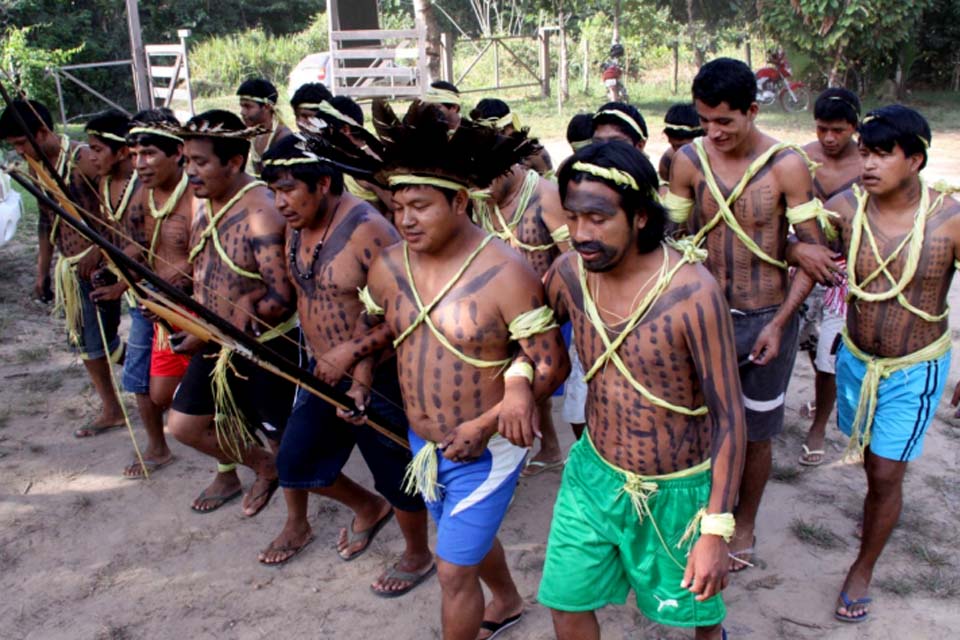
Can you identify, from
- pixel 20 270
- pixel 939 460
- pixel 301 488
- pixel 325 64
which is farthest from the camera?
pixel 325 64

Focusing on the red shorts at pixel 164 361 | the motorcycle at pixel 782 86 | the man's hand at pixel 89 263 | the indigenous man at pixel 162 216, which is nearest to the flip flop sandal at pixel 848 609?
the indigenous man at pixel 162 216

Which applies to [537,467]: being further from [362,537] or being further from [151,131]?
[151,131]

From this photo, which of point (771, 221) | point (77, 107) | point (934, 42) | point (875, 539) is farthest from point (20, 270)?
point (934, 42)

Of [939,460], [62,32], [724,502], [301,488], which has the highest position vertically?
[62,32]

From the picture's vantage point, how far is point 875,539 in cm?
350

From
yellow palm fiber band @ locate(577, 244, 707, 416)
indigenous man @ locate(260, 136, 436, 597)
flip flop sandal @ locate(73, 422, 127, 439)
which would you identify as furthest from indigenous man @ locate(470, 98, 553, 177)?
flip flop sandal @ locate(73, 422, 127, 439)

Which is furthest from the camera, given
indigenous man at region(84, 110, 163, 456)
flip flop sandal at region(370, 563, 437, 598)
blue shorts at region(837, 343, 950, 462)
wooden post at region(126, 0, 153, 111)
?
wooden post at region(126, 0, 153, 111)

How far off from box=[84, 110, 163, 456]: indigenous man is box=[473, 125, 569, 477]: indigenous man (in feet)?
6.42

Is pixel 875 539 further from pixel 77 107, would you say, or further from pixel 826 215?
pixel 77 107

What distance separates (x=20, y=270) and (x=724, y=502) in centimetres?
849

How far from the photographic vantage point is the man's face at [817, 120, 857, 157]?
493 cm

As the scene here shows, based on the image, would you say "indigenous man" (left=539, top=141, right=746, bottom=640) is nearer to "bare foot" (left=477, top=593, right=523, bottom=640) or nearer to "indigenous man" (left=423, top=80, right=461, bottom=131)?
"indigenous man" (left=423, top=80, right=461, bottom=131)

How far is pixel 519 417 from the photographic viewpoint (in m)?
2.60

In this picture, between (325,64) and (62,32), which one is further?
(62,32)
